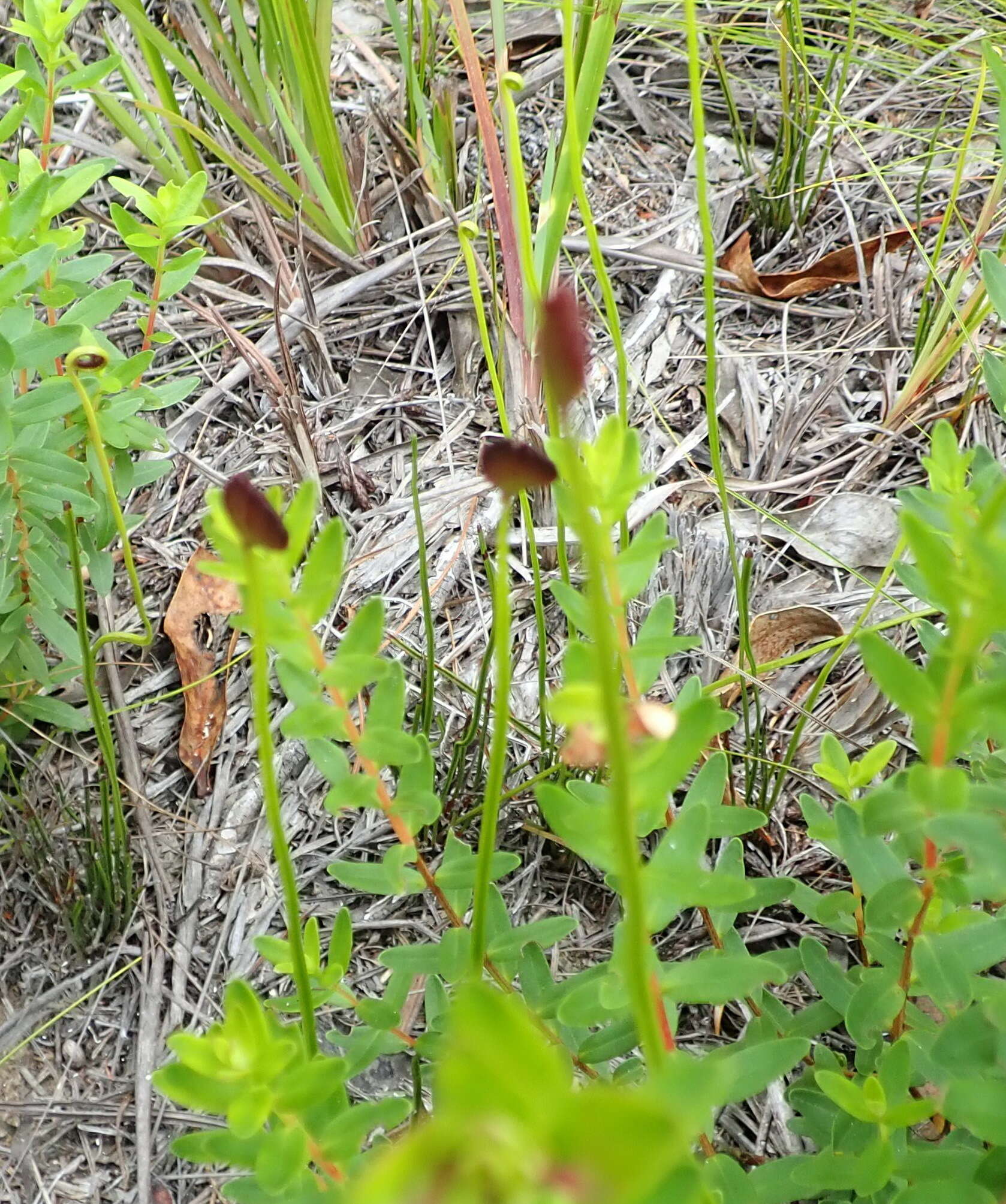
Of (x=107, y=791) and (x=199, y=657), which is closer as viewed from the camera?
(x=107, y=791)

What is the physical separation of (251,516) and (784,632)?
111 centimetres

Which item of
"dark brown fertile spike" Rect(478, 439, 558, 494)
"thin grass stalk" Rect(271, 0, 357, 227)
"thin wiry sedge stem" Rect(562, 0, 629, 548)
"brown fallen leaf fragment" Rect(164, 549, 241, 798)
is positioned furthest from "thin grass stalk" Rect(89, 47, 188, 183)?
"dark brown fertile spike" Rect(478, 439, 558, 494)

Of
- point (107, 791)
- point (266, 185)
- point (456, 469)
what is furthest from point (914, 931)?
point (266, 185)

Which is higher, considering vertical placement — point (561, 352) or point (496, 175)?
point (561, 352)

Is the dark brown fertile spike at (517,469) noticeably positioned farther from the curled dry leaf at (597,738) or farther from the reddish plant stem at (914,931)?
the reddish plant stem at (914,931)

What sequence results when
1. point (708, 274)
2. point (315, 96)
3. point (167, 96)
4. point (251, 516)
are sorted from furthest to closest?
point (167, 96) → point (315, 96) → point (708, 274) → point (251, 516)

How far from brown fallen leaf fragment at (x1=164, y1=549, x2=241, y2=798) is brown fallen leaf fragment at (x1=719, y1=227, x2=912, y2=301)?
1091 millimetres

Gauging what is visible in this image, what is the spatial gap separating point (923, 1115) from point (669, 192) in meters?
1.71

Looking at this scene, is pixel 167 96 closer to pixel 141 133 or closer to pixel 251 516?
pixel 141 133

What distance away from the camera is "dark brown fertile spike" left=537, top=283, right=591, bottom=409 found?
0.51 m

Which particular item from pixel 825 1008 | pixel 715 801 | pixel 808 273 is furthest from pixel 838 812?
pixel 808 273

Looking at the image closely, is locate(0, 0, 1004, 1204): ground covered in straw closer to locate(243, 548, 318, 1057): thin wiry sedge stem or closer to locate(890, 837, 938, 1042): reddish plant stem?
locate(890, 837, 938, 1042): reddish plant stem

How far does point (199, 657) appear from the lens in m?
1.62

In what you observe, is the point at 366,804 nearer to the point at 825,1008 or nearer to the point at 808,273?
the point at 825,1008
